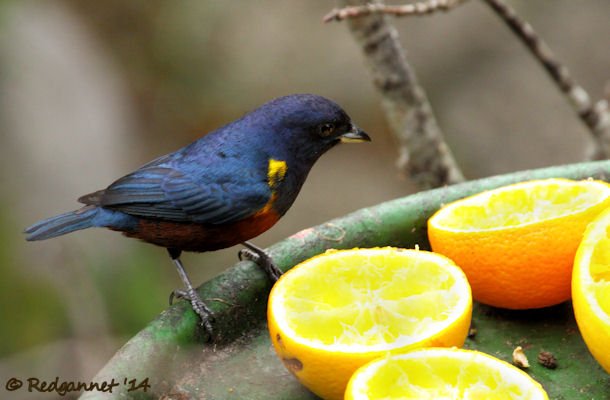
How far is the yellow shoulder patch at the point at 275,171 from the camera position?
9.42 ft

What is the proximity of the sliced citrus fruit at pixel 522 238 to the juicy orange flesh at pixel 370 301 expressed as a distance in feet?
0.62

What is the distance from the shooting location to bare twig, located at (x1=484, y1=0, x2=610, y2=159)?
361 centimetres

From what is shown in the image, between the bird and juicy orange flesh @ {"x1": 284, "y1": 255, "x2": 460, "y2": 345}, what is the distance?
0.71 meters

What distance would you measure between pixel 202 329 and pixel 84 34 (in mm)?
4854

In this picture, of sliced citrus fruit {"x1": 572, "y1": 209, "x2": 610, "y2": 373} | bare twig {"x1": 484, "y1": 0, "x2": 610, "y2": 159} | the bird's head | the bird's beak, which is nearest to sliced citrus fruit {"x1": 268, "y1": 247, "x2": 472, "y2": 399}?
sliced citrus fruit {"x1": 572, "y1": 209, "x2": 610, "y2": 373}

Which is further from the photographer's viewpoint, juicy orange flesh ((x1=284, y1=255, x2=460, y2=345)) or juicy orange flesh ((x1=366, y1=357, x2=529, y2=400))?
juicy orange flesh ((x1=284, y1=255, x2=460, y2=345))

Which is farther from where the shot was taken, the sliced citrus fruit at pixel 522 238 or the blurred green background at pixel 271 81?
the blurred green background at pixel 271 81

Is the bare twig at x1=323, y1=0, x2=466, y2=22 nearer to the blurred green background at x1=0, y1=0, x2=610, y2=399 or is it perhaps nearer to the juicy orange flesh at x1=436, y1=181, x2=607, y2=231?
the juicy orange flesh at x1=436, y1=181, x2=607, y2=231

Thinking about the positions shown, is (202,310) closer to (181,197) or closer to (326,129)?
(181,197)

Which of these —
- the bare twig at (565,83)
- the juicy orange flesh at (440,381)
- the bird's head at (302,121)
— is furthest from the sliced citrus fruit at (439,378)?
the bare twig at (565,83)

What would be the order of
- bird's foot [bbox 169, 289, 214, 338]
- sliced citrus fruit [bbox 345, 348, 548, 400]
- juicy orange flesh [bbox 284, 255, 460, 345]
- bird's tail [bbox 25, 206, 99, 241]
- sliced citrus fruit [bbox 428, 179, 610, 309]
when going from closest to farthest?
1. sliced citrus fruit [bbox 345, 348, 548, 400]
2. juicy orange flesh [bbox 284, 255, 460, 345]
3. sliced citrus fruit [bbox 428, 179, 610, 309]
4. bird's foot [bbox 169, 289, 214, 338]
5. bird's tail [bbox 25, 206, 99, 241]

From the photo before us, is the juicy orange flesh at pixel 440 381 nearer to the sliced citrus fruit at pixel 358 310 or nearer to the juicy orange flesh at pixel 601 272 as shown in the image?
the sliced citrus fruit at pixel 358 310

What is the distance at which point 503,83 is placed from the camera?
21.7 ft

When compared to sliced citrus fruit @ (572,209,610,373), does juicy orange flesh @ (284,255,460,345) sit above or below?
A: above
